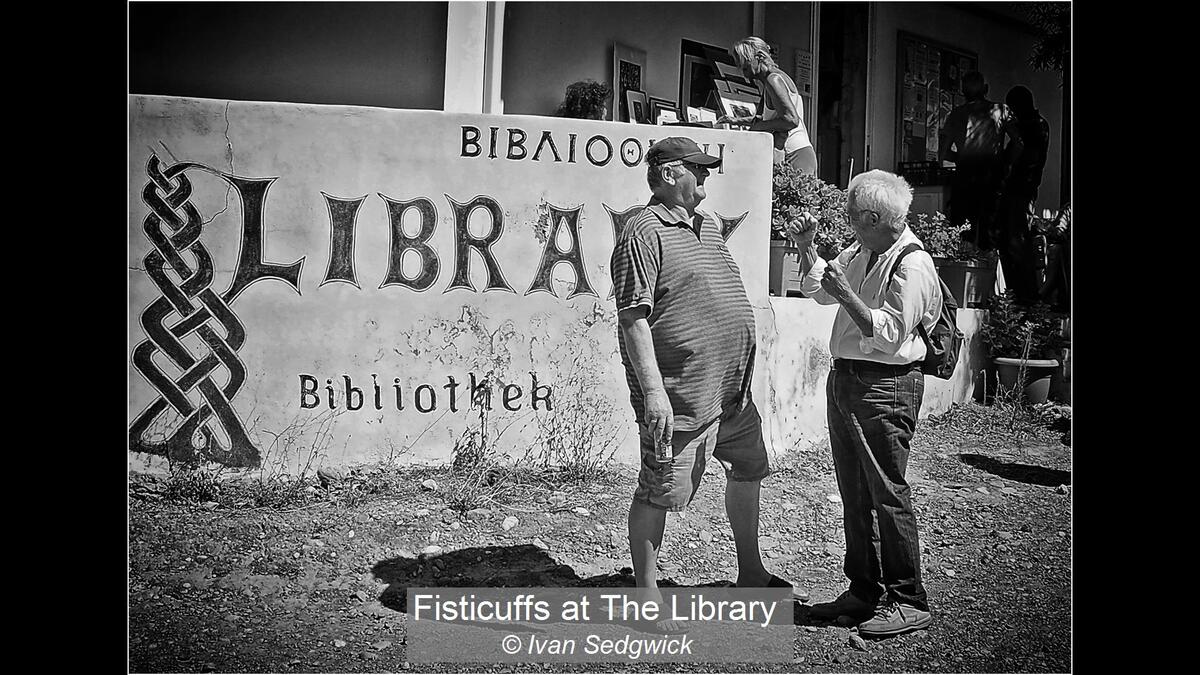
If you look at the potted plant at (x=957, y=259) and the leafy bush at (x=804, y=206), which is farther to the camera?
the potted plant at (x=957, y=259)

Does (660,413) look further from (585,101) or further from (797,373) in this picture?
(585,101)

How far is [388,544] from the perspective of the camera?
182 inches

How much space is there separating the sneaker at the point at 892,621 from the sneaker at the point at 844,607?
39mm

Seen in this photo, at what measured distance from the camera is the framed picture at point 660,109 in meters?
5.83

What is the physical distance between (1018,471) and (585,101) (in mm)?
2719

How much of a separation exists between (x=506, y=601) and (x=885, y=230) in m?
2.10

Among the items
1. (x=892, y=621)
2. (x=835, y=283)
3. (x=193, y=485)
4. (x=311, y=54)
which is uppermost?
(x=311, y=54)

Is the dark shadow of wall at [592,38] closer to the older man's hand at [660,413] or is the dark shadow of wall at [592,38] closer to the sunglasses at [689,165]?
the sunglasses at [689,165]

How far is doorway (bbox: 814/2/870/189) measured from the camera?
21.0 ft

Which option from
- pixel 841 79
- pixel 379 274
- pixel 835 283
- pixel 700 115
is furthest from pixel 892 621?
pixel 841 79

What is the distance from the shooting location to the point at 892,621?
14.3 feet

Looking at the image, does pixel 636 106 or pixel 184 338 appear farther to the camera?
pixel 636 106

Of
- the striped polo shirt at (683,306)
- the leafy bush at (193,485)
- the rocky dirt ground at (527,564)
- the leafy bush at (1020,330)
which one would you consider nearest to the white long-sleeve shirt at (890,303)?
the striped polo shirt at (683,306)

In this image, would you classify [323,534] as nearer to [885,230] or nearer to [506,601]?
[506,601]
